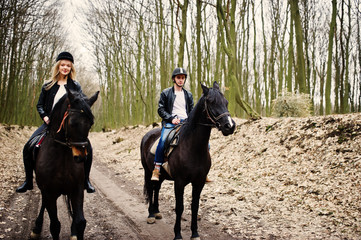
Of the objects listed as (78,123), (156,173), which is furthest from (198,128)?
(78,123)

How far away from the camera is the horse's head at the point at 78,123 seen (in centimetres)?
301

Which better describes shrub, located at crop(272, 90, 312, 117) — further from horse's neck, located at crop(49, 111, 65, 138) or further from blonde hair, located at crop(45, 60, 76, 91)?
horse's neck, located at crop(49, 111, 65, 138)

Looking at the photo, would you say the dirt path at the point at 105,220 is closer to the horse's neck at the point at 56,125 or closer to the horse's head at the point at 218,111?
the horse's neck at the point at 56,125

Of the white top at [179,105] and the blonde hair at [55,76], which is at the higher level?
the blonde hair at [55,76]

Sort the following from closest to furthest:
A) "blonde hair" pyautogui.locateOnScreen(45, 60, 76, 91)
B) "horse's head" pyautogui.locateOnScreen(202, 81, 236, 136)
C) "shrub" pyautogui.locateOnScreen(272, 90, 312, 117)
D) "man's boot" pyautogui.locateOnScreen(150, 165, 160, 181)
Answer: "horse's head" pyautogui.locateOnScreen(202, 81, 236, 136) < "blonde hair" pyautogui.locateOnScreen(45, 60, 76, 91) < "man's boot" pyautogui.locateOnScreen(150, 165, 160, 181) < "shrub" pyautogui.locateOnScreen(272, 90, 312, 117)

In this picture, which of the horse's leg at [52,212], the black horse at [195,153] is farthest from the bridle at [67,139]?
the black horse at [195,153]

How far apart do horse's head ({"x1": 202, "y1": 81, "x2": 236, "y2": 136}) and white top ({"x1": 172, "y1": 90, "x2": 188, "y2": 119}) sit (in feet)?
3.63

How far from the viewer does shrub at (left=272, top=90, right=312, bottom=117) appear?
34.0ft

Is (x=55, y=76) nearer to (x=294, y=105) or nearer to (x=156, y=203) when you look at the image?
(x=156, y=203)

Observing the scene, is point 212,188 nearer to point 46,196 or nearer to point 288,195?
point 288,195

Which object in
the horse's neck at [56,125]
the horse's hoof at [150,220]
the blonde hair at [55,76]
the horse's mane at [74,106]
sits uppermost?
the blonde hair at [55,76]

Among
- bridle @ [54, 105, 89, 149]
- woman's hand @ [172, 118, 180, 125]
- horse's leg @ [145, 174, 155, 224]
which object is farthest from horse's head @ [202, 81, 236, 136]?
horse's leg @ [145, 174, 155, 224]

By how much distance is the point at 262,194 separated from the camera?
20.0ft

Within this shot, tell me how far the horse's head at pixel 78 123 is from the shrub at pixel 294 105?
369 inches
